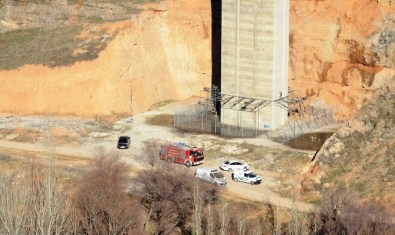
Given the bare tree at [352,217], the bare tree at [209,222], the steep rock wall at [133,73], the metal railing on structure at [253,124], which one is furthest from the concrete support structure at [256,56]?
the bare tree at [209,222]

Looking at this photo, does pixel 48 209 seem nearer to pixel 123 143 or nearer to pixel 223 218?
pixel 223 218

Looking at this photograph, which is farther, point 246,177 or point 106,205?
point 246,177

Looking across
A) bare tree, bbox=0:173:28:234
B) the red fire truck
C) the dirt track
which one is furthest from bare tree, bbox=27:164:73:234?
the dirt track

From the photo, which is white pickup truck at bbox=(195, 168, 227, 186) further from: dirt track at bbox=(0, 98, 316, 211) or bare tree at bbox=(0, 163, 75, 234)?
bare tree at bbox=(0, 163, 75, 234)

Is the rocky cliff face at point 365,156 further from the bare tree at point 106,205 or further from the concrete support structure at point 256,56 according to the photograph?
the bare tree at point 106,205

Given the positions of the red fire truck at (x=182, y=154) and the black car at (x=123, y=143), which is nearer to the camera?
the red fire truck at (x=182, y=154)

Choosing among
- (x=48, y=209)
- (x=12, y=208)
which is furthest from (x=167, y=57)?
(x=48, y=209)
